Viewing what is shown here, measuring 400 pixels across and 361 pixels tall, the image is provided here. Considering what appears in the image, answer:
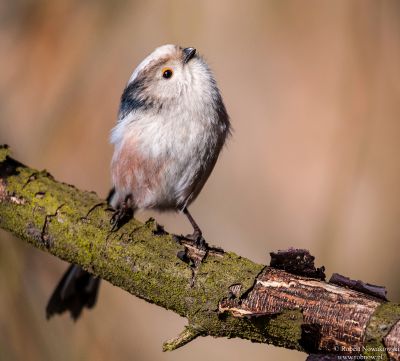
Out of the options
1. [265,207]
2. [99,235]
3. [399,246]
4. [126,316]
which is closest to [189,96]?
[99,235]

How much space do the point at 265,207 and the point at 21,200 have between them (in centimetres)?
216

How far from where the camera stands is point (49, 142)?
4.92 m

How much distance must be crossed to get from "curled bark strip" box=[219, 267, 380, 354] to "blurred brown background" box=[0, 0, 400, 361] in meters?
2.02

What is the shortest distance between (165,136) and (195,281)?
111cm

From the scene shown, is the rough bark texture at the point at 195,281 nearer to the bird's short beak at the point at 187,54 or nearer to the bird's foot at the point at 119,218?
the bird's foot at the point at 119,218

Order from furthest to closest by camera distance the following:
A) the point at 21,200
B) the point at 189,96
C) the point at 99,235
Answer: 1. the point at 189,96
2. the point at 21,200
3. the point at 99,235

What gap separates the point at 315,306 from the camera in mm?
2502

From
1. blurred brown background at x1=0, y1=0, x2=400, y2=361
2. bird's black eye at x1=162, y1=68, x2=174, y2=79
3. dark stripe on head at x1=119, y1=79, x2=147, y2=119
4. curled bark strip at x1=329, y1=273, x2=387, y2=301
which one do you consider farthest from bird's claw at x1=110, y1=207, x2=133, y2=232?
blurred brown background at x1=0, y1=0, x2=400, y2=361

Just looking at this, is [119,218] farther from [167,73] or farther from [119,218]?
[167,73]

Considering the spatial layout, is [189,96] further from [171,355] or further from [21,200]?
[171,355]

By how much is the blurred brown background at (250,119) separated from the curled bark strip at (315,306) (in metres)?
2.02

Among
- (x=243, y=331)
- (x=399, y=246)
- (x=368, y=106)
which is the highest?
(x=368, y=106)

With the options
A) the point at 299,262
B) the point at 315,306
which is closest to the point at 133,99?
the point at 299,262

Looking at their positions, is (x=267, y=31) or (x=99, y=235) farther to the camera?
(x=267, y=31)
